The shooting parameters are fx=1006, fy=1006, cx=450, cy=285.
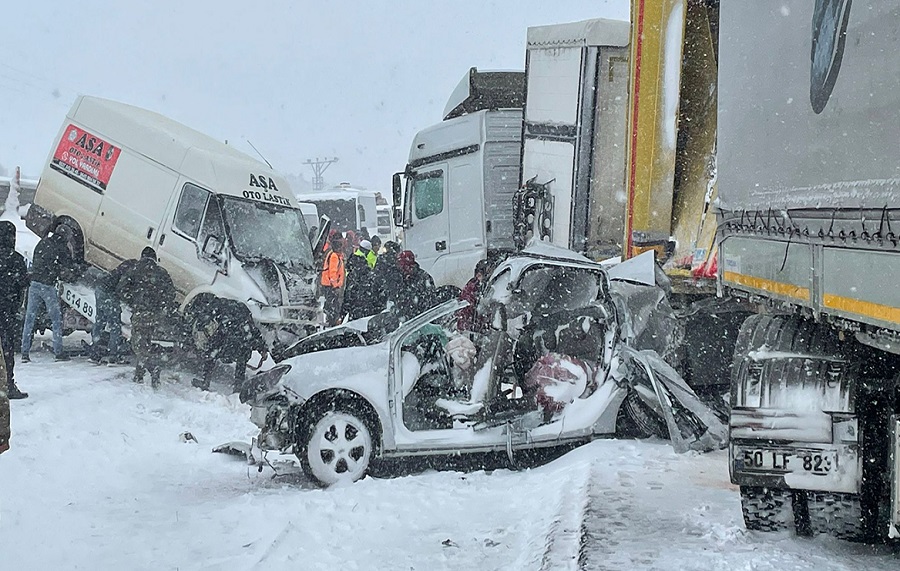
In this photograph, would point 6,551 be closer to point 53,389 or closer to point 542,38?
point 53,389

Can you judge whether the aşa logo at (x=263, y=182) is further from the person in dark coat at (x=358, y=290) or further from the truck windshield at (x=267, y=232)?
the person in dark coat at (x=358, y=290)

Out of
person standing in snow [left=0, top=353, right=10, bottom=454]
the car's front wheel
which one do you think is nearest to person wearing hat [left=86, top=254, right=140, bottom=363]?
the car's front wheel

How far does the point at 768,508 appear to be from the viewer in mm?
5344

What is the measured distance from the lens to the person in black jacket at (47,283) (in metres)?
12.9

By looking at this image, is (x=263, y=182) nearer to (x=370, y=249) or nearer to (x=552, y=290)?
(x=370, y=249)

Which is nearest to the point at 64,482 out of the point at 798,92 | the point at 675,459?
the point at 675,459

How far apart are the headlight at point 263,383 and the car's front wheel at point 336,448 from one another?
A: 1.67 ft

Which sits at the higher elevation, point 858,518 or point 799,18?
point 799,18

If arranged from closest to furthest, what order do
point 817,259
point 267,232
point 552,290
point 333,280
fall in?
point 817,259, point 552,290, point 267,232, point 333,280

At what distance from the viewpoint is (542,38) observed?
1317 cm

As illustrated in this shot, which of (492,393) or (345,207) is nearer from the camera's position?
(492,393)

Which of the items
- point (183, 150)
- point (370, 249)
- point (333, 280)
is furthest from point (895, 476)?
point (370, 249)

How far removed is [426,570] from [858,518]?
7.83 feet

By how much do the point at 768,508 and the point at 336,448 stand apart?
376cm
